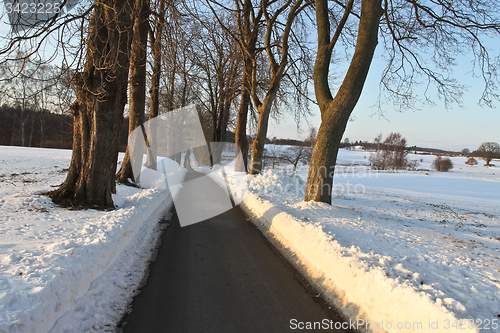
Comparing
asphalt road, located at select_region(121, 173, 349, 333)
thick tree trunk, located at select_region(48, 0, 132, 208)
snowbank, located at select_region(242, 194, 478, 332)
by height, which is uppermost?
thick tree trunk, located at select_region(48, 0, 132, 208)

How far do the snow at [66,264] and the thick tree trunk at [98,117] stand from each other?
77 cm

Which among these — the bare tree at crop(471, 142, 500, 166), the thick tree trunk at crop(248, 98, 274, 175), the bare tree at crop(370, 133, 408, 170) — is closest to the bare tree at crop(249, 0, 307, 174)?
the thick tree trunk at crop(248, 98, 274, 175)

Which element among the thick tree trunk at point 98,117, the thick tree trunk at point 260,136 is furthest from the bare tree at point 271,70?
the thick tree trunk at point 98,117

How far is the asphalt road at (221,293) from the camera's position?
2.78m

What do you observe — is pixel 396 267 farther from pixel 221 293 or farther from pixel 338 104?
pixel 338 104

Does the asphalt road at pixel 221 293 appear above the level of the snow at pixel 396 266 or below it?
below

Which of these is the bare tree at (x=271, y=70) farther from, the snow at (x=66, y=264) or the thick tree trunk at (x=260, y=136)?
the snow at (x=66, y=264)

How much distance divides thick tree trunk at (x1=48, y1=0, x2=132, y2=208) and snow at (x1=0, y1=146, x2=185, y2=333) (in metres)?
0.77

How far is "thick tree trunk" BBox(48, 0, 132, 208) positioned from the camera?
6.41m

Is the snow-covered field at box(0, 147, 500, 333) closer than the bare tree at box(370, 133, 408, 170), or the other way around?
the snow-covered field at box(0, 147, 500, 333)

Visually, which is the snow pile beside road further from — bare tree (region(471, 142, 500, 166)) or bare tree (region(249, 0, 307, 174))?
bare tree (region(471, 142, 500, 166))

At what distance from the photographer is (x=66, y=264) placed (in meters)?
3.12

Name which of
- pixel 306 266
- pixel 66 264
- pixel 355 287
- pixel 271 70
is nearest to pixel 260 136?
pixel 271 70

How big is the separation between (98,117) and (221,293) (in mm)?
5369
